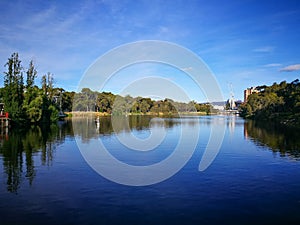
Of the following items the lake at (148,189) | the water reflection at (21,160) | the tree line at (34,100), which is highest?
the tree line at (34,100)

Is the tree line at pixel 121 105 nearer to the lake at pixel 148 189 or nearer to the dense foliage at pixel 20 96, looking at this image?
the dense foliage at pixel 20 96

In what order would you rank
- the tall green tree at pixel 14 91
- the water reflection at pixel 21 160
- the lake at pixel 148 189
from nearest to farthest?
the lake at pixel 148 189 < the water reflection at pixel 21 160 < the tall green tree at pixel 14 91

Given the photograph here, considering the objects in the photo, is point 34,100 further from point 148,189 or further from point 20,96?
point 148,189

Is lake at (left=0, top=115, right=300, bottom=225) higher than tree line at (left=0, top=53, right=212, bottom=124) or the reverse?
the reverse

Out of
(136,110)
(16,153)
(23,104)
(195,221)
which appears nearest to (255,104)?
(136,110)

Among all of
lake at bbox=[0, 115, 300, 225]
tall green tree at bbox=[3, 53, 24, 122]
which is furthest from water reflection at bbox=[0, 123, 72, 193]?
tall green tree at bbox=[3, 53, 24, 122]

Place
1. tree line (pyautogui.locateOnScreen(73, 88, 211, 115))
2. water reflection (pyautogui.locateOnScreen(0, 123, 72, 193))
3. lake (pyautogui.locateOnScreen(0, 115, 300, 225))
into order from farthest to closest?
tree line (pyautogui.locateOnScreen(73, 88, 211, 115)) < water reflection (pyautogui.locateOnScreen(0, 123, 72, 193)) < lake (pyautogui.locateOnScreen(0, 115, 300, 225))

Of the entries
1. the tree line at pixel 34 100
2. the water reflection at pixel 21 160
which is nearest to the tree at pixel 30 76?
the tree line at pixel 34 100

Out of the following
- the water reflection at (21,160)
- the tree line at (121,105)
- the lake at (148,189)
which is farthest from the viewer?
the tree line at (121,105)

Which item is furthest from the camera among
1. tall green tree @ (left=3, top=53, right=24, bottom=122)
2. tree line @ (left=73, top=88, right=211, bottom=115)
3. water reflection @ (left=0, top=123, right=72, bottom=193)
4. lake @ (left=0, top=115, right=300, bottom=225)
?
tree line @ (left=73, top=88, right=211, bottom=115)

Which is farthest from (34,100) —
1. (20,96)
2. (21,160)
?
(21,160)

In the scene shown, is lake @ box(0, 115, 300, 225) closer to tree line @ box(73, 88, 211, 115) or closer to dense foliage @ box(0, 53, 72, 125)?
dense foliage @ box(0, 53, 72, 125)

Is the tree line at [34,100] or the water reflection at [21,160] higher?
the tree line at [34,100]

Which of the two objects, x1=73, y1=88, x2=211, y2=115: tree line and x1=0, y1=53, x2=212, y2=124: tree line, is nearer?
x1=0, y1=53, x2=212, y2=124: tree line
